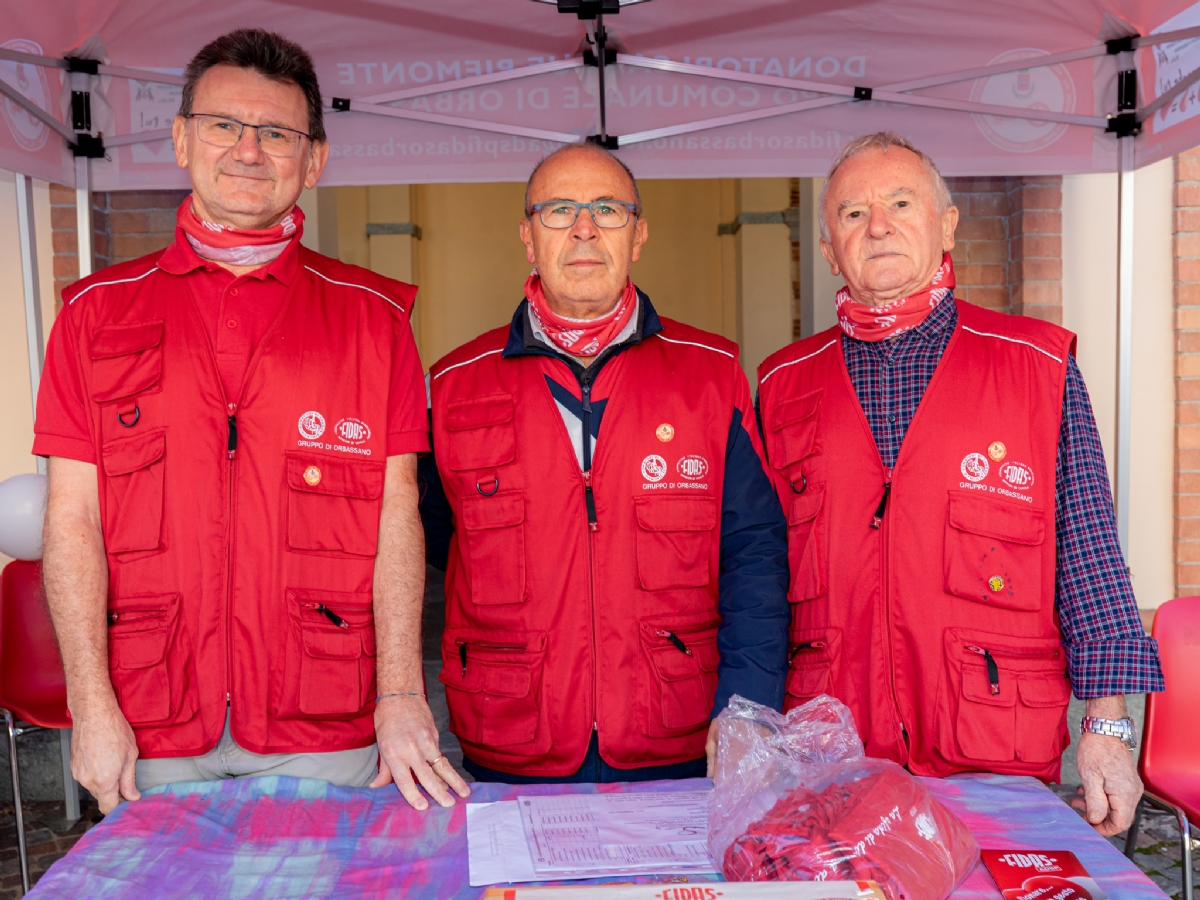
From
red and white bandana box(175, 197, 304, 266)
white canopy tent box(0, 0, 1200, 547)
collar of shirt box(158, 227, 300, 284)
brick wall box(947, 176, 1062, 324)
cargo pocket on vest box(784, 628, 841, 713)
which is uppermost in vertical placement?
white canopy tent box(0, 0, 1200, 547)

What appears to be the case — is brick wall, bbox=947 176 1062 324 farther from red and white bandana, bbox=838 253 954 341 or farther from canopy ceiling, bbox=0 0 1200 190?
red and white bandana, bbox=838 253 954 341

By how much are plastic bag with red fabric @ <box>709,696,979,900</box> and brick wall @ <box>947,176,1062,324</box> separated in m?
3.95

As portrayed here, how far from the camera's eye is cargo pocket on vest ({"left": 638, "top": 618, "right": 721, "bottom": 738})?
2.06 m

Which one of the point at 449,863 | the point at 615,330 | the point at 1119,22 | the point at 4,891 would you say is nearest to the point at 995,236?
the point at 1119,22

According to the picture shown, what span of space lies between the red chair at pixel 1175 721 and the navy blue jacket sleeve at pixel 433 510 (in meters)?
1.83

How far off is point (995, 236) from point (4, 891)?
4.93m

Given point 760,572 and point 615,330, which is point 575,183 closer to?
point 615,330

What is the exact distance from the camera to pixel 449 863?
1376 millimetres

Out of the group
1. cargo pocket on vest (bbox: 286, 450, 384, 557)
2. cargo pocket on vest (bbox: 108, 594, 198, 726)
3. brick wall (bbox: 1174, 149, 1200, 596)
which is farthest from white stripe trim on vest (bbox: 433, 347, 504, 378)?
brick wall (bbox: 1174, 149, 1200, 596)

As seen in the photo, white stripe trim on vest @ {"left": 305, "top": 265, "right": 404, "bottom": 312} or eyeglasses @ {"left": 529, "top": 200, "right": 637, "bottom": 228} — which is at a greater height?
eyeglasses @ {"left": 529, "top": 200, "right": 637, "bottom": 228}

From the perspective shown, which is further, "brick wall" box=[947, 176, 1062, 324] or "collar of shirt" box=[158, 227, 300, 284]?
"brick wall" box=[947, 176, 1062, 324]

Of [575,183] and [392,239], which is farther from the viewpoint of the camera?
[392,239]

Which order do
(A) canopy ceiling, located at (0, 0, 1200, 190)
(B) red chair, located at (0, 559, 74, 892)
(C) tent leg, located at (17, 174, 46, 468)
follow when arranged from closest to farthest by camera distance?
(B) red chair, located at (0, 559, 74, 892) < (A) canopy ceiling, located at (0, 0, 1200, 190) < (C) tent leg, located at (17, 174, 46, 468)

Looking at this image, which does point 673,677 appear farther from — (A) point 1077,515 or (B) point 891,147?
(B) point 891,147
